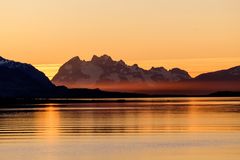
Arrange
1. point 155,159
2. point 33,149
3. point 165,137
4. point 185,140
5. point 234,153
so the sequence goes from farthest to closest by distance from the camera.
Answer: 1. point 165,137
2. point 185,140
3. point 33,149
4. point 234,153
5. point 155,159

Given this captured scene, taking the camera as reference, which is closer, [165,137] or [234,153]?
[234,153]

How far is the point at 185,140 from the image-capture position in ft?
273

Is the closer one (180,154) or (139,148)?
(180,154)

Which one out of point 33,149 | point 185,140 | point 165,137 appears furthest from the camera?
point 165,137

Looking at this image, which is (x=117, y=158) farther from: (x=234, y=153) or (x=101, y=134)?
(x=101, y=134)

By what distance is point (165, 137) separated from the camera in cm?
8906

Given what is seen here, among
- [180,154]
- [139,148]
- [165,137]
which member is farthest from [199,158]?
[165,137]

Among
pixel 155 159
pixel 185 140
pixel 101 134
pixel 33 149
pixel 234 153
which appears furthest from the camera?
pixel 101 134

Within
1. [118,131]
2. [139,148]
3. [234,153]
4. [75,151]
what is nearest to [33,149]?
[75,151]

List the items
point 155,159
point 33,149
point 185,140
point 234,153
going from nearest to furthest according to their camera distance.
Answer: point 155,159 → point 234,153 → point 33,149 → point 185,140

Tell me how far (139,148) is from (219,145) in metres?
9.16

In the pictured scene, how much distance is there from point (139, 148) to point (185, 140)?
12.2 m

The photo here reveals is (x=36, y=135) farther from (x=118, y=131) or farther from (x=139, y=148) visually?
(x=139, y=148)

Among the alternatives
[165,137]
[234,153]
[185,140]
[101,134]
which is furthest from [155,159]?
[101,134]
